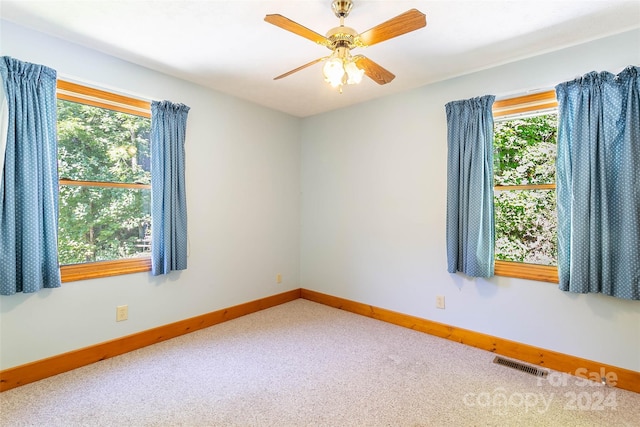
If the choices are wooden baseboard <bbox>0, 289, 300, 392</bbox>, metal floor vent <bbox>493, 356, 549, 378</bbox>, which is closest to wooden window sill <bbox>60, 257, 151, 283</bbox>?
wooden baseboard <bbox>0, 289, 300, 392</bbox>

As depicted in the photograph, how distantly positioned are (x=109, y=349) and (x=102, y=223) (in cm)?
104

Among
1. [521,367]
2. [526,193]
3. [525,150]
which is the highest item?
[525,150]

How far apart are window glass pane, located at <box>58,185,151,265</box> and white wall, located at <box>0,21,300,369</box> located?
0.80ft

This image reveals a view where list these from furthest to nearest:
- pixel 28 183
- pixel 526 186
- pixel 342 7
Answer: pixel 526 186 < pixel 28 183 < pixel 342 7

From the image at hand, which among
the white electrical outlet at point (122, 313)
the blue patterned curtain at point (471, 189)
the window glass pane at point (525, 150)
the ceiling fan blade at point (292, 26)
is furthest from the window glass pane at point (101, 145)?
the window glass pane at point (525, 150)

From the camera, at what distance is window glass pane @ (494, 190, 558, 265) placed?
2639 mm

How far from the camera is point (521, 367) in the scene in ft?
8.18

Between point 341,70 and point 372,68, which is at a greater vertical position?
point 372,68

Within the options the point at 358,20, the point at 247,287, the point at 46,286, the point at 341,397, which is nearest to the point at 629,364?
the point at 341,397

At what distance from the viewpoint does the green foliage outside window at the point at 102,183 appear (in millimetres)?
2492

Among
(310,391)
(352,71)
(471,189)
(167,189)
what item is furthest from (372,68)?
(310,391)

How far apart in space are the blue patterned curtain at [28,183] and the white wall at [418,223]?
2.70 metres

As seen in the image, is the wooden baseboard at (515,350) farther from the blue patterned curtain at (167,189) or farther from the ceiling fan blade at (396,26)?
the ceiling fan blade at (396,26)

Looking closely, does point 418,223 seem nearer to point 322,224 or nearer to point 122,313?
point 322,224
